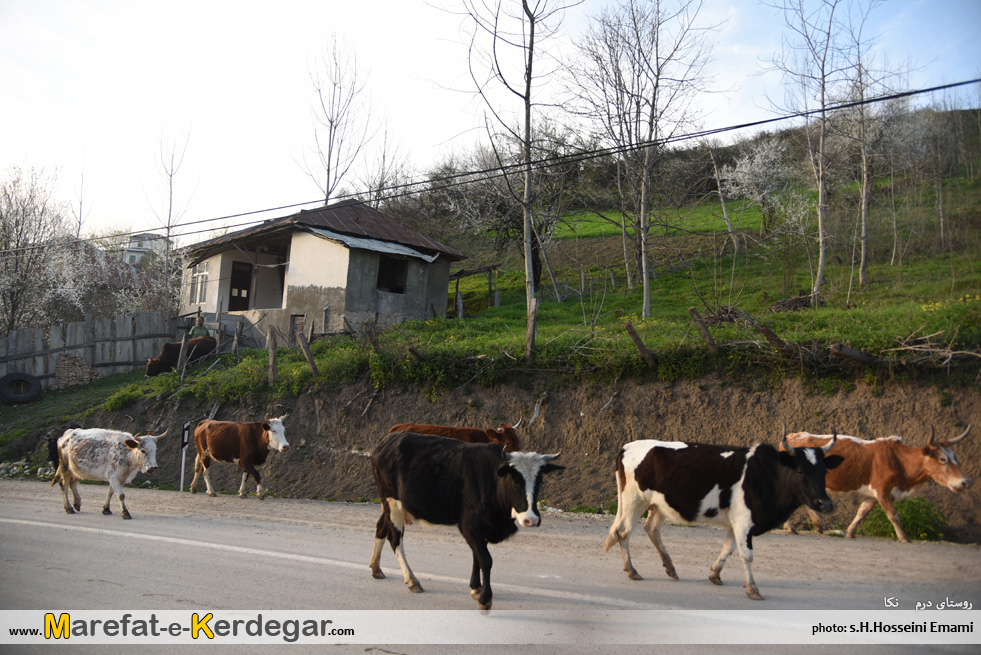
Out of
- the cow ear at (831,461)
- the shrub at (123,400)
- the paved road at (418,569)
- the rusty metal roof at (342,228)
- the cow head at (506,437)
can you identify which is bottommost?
the paved road at (418,569)

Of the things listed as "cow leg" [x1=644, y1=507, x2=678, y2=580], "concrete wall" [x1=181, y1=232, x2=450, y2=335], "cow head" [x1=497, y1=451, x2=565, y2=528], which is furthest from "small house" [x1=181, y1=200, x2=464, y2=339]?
"cow head" [x1=497, y1=451, x2=565, y2=528]

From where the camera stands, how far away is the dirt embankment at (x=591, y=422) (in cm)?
1052

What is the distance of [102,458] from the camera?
38.0 feet

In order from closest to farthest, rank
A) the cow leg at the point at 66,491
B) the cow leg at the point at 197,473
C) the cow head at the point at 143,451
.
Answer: the cow leg at the point at 66,491 < the cow head at the point at 143,451 < the cow leg at the point at 197,473

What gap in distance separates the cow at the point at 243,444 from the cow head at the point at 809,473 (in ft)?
33.5

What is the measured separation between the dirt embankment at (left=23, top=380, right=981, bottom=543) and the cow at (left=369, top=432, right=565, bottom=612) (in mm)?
5901

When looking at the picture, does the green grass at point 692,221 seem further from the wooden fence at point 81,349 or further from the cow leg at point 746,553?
the cow leg at point 746,553

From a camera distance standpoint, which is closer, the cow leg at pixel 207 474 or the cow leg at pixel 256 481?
the cow leg at pixel 256 481

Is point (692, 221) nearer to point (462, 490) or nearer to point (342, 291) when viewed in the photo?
point (342, 291)

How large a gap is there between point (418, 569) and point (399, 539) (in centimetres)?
95

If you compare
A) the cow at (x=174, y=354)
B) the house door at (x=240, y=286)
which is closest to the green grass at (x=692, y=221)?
the house door at (x=240, y=286)

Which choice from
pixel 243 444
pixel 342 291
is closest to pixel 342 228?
pixel 342 291

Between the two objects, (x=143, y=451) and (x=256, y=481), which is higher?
(x=143, y=451)

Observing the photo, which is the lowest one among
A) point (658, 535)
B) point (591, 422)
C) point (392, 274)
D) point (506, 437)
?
point (658, 535)
